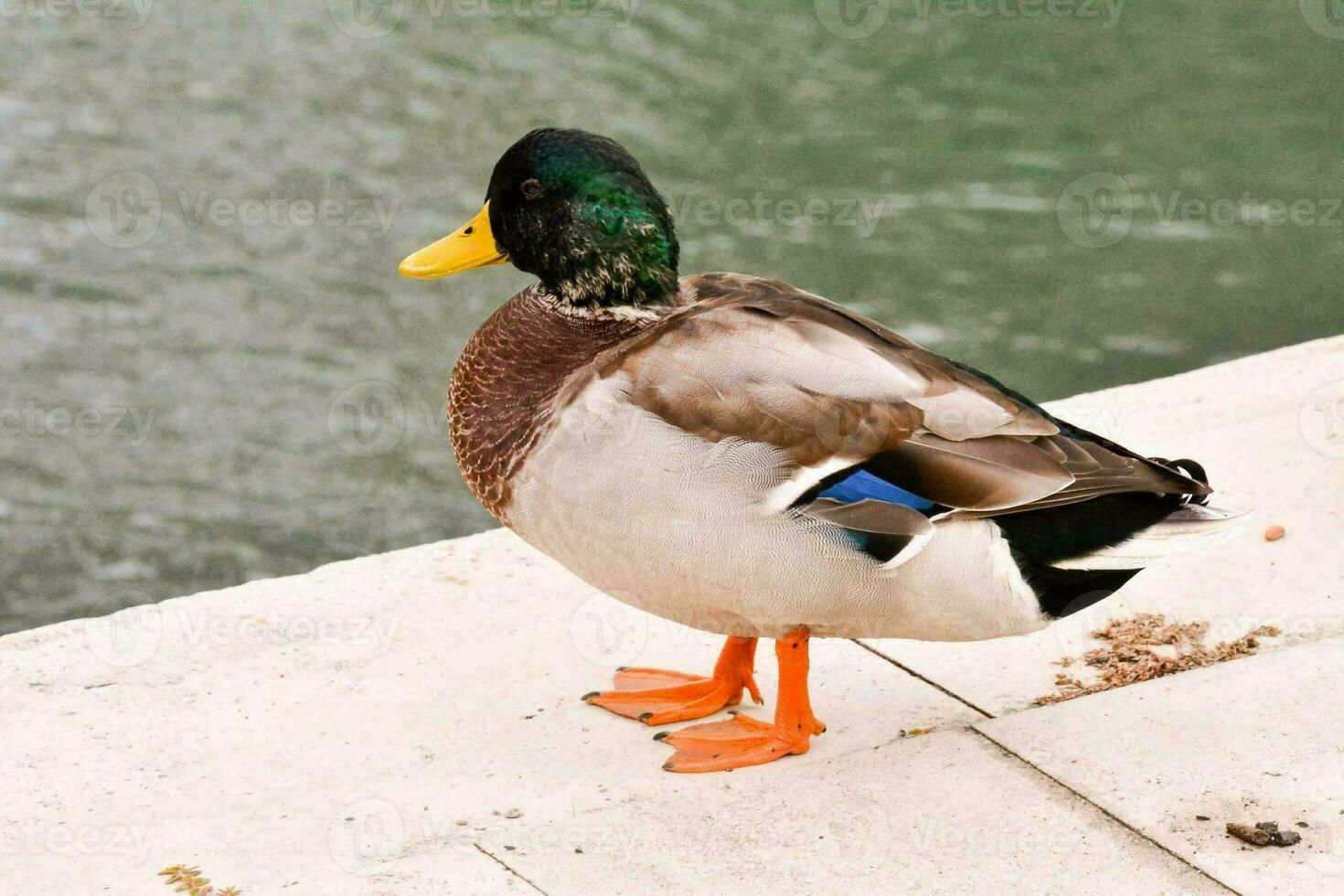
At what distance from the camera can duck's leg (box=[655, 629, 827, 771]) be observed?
350cm

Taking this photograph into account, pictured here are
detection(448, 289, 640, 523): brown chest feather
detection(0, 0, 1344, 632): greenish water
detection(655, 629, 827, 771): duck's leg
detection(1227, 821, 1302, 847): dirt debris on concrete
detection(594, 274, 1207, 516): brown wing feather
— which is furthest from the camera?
detection(0, 0, 1344, 632): greenish water

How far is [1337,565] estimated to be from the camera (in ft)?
13.4

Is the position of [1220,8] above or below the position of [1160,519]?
above

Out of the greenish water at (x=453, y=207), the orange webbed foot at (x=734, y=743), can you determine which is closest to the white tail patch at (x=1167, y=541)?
the orange webbed foot at (x=734, y=743)

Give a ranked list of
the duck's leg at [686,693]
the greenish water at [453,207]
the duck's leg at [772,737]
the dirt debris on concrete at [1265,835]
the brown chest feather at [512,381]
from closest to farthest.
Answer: the dirt debris on concrete at [1265,835] < the brown chest feather at [512,381] < the duck's leg at [772,737] < the duck's leg at [686,693] < the greenish water at [453,207]

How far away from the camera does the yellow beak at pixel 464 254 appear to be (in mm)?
3594

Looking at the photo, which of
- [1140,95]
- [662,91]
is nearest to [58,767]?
[662,91]

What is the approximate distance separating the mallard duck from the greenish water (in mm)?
2568

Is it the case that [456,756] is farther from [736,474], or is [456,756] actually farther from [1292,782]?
[1292,782]

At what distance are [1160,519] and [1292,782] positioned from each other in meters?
0.55

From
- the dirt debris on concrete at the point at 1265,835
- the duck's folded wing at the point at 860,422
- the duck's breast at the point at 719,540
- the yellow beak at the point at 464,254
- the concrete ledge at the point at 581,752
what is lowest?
the concrete ledge at the point at 581,752

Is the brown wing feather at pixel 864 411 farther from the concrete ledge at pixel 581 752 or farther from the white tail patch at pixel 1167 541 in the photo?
the concrete ledge at pixel 581 752

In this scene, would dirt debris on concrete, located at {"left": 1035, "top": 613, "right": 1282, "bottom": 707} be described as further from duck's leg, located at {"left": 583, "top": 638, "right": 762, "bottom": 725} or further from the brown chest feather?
the brown chest feather

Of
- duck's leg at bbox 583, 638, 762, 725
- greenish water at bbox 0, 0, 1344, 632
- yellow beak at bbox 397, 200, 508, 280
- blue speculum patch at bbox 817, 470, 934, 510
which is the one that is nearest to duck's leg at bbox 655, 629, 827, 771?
duck's leg at bbox 583, 638, 762, 725
